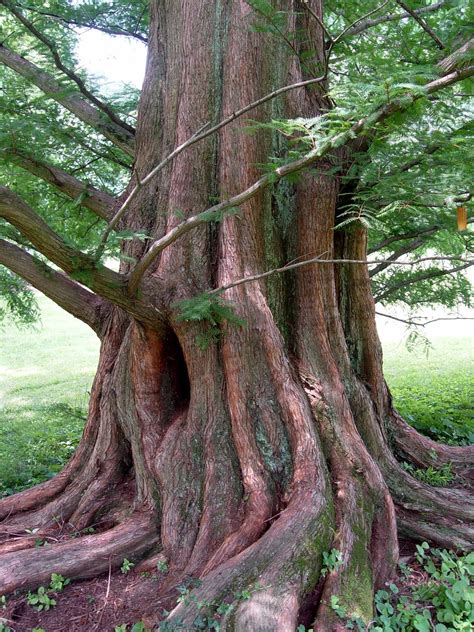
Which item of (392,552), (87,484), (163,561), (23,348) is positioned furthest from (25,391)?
(392,552)

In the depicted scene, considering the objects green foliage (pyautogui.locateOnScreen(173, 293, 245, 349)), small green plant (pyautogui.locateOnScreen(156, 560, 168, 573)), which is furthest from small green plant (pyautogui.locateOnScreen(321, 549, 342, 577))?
green foliage (pyautogui.locateOnScreen(173, 293, 245, 349))

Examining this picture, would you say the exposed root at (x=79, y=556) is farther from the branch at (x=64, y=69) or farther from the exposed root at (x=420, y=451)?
the branch at (x=64, y=69)

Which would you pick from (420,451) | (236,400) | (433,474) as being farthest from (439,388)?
(236,400)

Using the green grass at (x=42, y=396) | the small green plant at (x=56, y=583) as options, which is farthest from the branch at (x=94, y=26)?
the small green plant at (x=56, y=583)

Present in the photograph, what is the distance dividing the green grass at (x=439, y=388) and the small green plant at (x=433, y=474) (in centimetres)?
111

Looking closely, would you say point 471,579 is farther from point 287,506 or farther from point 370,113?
point 370,113

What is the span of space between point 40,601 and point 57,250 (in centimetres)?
205

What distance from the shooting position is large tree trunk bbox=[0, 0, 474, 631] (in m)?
3.51

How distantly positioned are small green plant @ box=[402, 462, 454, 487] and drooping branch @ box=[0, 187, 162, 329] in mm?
2984

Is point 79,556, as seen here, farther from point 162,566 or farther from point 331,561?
point 331,561

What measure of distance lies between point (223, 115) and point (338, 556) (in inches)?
121

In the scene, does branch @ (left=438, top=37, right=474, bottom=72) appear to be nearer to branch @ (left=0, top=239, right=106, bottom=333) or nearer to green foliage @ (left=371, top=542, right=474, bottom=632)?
branch @ (left=0, top=239, right=106, bottom=333)

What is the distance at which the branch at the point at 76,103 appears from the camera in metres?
4.91

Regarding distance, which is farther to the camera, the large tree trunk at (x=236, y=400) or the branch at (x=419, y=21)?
the large tree trunk at (x=236, y=400)
